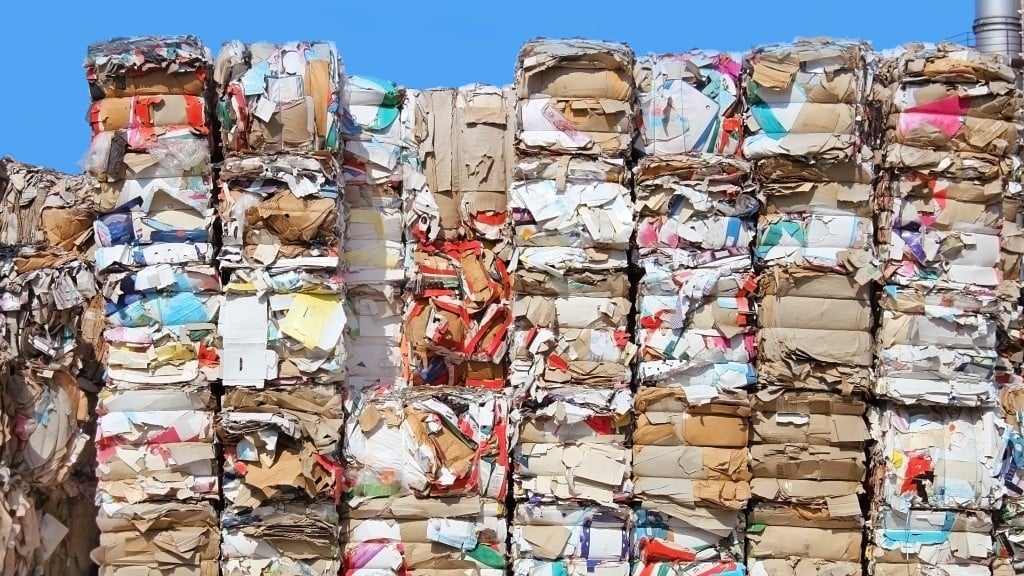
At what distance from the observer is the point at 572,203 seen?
4.92 m

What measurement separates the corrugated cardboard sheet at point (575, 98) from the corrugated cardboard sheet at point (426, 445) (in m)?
1.17

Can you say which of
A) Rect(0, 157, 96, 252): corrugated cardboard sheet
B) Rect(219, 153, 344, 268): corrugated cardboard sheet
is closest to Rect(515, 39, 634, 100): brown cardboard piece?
Rect(219, 153, 344, 268): corrugated cardboard sheet

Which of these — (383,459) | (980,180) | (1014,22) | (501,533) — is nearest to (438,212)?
(383,459)

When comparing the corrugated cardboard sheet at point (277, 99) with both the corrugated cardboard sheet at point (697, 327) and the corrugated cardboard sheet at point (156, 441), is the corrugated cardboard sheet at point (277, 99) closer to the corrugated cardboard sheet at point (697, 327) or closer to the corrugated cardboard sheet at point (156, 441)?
the corrugated cardboard sheet at point (156, 441)

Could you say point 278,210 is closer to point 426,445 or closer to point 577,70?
point 426,445

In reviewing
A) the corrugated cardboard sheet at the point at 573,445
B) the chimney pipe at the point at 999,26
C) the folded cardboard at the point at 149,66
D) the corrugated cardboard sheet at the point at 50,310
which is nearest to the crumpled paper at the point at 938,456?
the corrugated cardboard sheet at the point at 573,445

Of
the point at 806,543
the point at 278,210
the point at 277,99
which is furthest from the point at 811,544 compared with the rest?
the point at 277,99

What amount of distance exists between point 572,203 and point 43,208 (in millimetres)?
2536

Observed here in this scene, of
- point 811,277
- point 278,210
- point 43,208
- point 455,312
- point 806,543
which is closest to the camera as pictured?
point 278,210

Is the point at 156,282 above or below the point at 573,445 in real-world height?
above

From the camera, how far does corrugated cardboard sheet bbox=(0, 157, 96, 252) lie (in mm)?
5355

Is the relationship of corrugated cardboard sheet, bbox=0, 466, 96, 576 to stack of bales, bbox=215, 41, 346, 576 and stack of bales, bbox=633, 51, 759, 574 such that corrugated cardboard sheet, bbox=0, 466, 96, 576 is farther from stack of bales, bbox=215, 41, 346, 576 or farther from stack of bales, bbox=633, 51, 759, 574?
stack of bales, bbox=633, 51, 759, 574

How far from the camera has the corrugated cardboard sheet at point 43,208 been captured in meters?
5.36

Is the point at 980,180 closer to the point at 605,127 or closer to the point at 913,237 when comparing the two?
the point at 913,237
